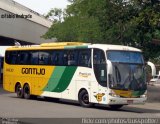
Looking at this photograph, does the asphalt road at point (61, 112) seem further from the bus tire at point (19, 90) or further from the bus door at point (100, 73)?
the bus tire at point (19, 90)

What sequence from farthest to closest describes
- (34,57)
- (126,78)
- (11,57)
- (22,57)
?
(11,57)
(22,57)
(34,57)
(126,78)

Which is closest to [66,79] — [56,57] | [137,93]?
[56,57]

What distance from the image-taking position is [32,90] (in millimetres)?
29688

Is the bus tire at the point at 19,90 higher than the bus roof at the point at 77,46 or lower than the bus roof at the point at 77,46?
lower

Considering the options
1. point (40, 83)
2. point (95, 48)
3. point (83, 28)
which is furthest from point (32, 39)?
point (95, 48)

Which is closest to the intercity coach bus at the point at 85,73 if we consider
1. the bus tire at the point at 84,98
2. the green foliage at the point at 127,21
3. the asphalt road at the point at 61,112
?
the bus tire at the point at 84,98

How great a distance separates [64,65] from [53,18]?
3913 centimetres

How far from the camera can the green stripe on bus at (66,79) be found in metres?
26.4

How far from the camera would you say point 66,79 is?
26.8m

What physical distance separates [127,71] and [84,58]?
2394 mm

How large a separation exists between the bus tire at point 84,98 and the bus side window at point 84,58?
1359 millimetres

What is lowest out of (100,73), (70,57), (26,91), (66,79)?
(26,91)

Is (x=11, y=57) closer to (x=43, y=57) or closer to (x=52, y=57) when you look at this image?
(x=43, y=57)

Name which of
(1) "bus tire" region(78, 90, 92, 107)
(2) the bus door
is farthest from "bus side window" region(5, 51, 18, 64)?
(2) the bus door
